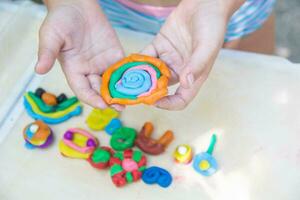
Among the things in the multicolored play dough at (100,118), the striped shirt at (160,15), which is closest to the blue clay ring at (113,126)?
the multicolored play dough at (100,118)

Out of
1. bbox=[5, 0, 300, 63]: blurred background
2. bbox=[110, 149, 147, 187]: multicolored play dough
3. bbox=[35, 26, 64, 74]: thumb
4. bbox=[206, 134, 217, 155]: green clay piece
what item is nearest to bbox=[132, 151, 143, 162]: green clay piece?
bbox=[110, 149, 147, 187]: multicolored play dough

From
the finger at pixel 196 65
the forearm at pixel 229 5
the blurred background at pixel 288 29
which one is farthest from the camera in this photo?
the blurred background at pixel 288 29

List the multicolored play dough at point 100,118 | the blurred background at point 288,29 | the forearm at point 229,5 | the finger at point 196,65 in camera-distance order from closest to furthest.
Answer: the finger at point 196,65
the forearm at point 229,5
the multicolored play dough at point 100,118
the blurred background at point 288,29

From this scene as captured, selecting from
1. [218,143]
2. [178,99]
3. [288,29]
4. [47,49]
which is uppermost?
[47,49]

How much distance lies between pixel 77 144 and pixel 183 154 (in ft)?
0.63

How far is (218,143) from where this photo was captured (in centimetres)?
80

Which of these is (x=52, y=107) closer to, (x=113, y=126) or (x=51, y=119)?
(x=51, y=119)

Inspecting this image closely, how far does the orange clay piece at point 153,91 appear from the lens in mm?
667

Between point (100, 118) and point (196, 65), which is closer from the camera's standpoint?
point (196, 65)

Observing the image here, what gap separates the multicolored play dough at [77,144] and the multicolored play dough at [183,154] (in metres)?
0.15

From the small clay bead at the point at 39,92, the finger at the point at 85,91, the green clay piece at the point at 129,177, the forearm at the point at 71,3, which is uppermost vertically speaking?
the forearm at the point at 71,3

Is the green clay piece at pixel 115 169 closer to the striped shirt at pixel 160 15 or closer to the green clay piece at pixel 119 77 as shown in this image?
the green clay piece at pixel 119 77

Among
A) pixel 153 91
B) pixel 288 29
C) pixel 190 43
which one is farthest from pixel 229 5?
pixel 288 29

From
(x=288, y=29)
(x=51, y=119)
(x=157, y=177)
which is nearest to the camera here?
(x=157, y=177)
